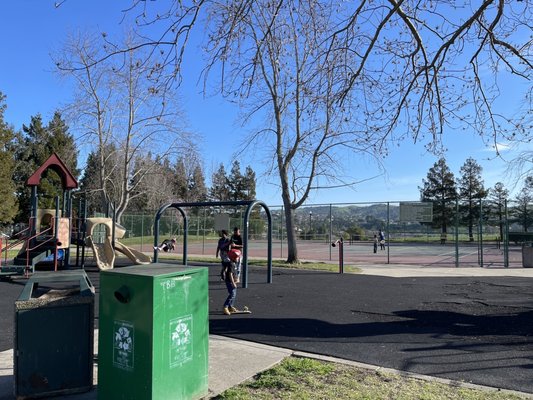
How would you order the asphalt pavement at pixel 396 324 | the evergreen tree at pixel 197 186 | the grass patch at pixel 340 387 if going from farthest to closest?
the evergreen tree at pixel 197 186, the asphalt pavement at pixel 396 324, the grass patch at pixel 340 387

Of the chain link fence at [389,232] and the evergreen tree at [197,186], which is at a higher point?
the evergreen tree at [197,186]

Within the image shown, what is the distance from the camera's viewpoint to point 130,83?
23594 millimetres

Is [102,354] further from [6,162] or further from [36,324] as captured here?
[6,162]

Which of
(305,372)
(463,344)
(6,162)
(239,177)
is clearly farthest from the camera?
(239,177)

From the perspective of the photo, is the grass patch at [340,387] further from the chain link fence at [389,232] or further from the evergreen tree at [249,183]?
the evergreen tree at [249,183]

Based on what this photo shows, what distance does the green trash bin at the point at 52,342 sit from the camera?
173 inches

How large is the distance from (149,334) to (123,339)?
0.32 meters

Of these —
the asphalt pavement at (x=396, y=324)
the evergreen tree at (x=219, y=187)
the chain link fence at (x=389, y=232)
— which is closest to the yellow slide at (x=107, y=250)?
the asphalt pavement at (x=396, y=324)

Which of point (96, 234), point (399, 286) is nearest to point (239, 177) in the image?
point (96, 234)

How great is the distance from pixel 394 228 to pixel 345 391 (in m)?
21.2

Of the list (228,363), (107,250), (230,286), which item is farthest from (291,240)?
(228,363)

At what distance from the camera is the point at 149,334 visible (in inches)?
153

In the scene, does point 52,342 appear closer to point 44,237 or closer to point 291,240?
point 44,237

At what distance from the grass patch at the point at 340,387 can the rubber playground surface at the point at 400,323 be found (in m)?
0.54
